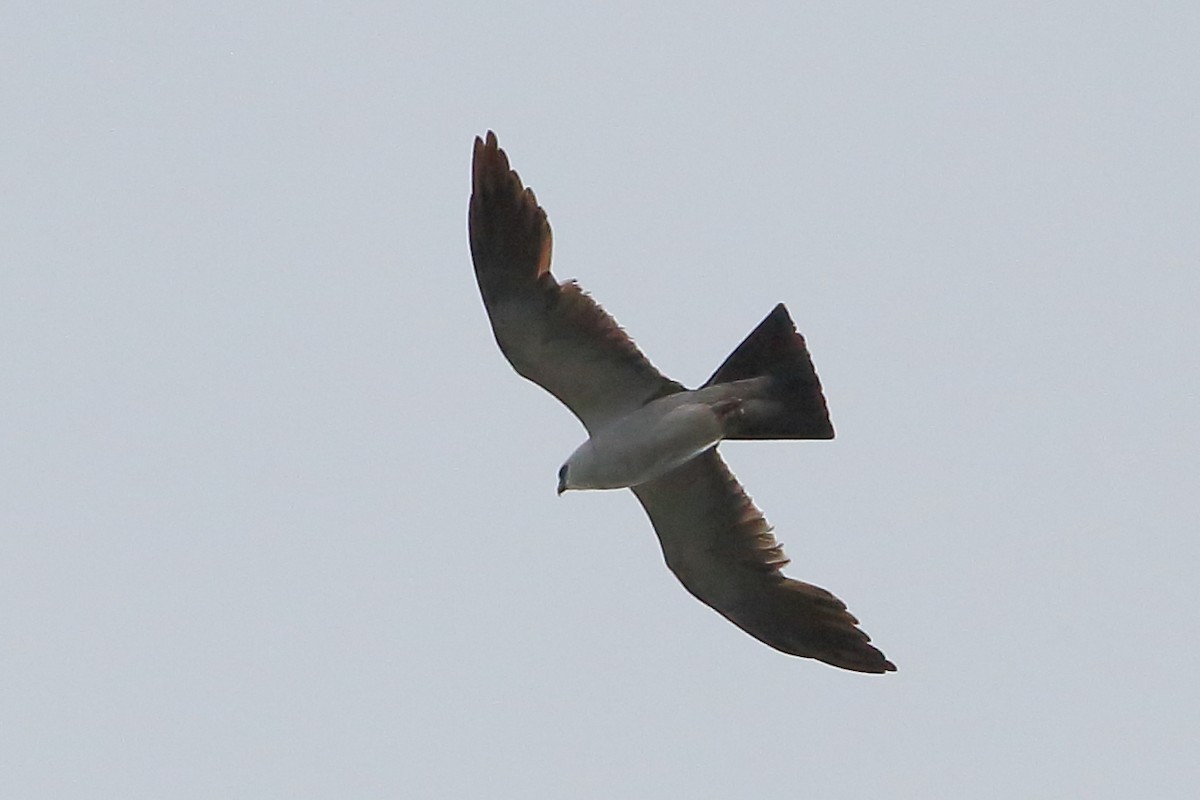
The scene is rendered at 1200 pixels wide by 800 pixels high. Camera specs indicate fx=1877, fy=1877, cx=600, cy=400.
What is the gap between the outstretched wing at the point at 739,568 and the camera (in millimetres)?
11711

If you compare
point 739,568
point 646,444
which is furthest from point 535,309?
point 739,568

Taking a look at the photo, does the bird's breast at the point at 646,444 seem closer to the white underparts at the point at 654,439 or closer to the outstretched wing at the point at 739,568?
the white underparts at the point at 654,439

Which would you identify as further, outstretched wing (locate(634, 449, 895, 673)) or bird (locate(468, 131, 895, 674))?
outstretched wing (locate(634, 449, 895, 673))

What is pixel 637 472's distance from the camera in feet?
37.1

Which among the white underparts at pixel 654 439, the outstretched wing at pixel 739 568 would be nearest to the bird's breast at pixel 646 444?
the white underparts at pixel 654 439

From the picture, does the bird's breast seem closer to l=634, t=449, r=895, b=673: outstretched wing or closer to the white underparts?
the white underparts

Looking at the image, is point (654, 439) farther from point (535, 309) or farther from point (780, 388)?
point (535, 309)

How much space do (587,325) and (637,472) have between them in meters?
0.95

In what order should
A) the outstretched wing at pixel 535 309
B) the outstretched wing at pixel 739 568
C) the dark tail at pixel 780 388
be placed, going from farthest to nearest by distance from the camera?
the outstretched wing at pixel 739 568
the dark tail at pixel 780 388
the outstretched wing at pixel 535 309

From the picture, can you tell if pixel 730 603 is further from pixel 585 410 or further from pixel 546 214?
pixel 546 214

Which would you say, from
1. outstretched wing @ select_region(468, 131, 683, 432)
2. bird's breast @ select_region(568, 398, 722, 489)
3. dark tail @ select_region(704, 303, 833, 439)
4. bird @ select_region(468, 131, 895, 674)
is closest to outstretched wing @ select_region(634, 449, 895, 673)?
bird @ select_region(468, 131, 895, 674)

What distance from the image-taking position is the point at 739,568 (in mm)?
11945

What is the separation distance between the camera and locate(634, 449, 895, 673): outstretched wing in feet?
38.4

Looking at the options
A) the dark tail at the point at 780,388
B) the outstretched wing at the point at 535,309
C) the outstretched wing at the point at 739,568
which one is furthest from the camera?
the outstretched wing at the point at 739,568
